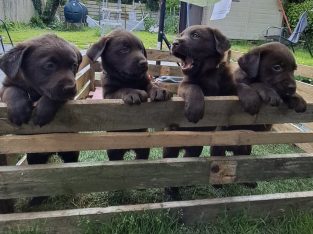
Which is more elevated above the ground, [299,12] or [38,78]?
[38,78]

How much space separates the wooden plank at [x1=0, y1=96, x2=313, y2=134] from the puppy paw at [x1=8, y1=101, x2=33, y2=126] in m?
0.06

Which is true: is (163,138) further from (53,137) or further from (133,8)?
(133,8)

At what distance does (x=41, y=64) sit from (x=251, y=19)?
2418 centimetres

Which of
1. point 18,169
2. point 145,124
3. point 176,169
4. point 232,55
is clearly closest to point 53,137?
point 18,169

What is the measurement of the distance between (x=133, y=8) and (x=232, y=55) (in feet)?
102

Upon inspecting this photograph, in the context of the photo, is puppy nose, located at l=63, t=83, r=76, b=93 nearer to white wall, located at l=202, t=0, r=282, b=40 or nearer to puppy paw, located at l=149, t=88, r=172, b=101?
puppy paw, located at l=149, t=88, r=172, b=101

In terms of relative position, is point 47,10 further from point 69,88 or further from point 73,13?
point 69,88

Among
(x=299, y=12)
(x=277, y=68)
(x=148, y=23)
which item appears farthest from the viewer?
(x=148, y=23)

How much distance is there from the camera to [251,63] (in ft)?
12.3

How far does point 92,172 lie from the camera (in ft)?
10.5

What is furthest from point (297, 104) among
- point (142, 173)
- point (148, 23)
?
point (148, 23)

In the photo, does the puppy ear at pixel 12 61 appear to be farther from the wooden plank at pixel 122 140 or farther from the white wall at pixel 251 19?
the white wall at pixel 251 19

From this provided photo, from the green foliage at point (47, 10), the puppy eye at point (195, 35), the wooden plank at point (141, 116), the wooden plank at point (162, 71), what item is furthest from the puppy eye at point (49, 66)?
the green foliage at point (47, 10)

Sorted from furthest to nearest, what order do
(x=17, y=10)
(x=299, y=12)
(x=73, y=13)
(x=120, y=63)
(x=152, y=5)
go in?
(x=152, y=5), (x=73, y=13), (x=17, y=10), (x=299, y=12), (x=120, y=63)
